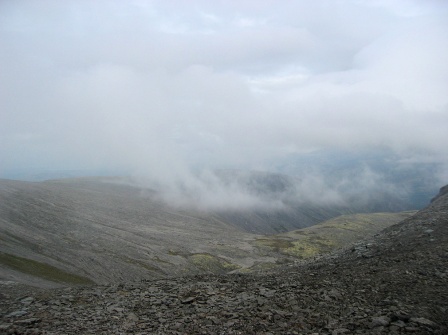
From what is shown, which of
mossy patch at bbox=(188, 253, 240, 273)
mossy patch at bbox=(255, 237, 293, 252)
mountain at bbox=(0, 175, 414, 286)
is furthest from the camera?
mossy patch at bbox=(255, 237, 293, 252)

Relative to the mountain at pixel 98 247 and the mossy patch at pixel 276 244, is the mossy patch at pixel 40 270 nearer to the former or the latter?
the mountain at pixel 98 247

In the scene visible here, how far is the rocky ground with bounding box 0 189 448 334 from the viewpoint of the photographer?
53.6ft

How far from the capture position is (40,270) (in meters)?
68.9

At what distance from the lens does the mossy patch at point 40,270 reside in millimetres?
63737

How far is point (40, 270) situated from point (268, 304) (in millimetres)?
67974

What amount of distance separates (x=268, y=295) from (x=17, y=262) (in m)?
68.5

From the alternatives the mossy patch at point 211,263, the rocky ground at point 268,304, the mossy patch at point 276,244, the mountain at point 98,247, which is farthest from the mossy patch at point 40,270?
the mossy patch at point 276,244

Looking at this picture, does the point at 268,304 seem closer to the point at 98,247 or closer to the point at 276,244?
the point at 98,247

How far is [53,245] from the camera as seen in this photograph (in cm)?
10088

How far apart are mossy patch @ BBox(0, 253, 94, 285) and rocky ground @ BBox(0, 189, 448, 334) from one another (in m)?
47.1

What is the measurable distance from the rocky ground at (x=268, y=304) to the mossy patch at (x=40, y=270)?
47118 millimetres

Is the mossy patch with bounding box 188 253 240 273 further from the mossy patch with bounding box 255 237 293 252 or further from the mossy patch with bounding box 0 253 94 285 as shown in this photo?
the mossy patch with bounding box 0 253 94 285

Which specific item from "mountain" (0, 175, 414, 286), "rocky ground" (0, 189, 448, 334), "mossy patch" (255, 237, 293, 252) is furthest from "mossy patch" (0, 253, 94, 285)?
"mossy patch" (255, 237, 293, 252)

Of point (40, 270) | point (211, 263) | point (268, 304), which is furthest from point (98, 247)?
point (268, 304)
